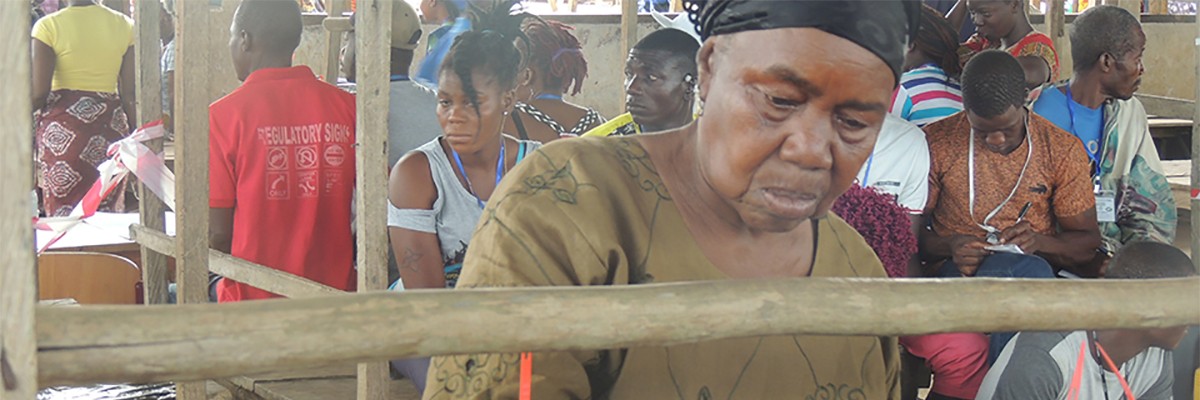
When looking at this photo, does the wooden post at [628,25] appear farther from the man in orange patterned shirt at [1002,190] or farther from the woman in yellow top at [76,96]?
the woman in yellow top at [76,96]

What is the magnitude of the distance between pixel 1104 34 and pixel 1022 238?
0.80 m

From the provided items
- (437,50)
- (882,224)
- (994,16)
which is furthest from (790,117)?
(994,16)

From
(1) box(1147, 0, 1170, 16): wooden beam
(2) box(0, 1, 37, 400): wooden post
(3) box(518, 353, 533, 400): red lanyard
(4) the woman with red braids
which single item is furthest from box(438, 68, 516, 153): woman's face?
(1) box(1147, 0, 1170, 16): wooden beam

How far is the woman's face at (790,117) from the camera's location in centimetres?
160

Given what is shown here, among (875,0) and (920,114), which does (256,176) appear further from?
(875,0)

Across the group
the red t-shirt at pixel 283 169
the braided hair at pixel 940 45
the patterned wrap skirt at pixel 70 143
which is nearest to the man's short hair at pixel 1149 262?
the braided hair at pixel 940 45

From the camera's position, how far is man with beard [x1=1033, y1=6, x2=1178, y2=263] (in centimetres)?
396

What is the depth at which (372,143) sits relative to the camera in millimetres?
2791

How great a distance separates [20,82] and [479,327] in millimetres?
508

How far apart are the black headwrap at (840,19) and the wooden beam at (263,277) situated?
164cm

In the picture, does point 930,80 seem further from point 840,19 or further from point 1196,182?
point 840,19

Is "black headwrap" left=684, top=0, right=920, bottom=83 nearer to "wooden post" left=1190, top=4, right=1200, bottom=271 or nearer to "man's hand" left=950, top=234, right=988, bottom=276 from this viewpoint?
"wooden post" left=1190, top=4, right=1200, bottom=271

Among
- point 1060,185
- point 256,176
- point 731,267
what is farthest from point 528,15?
point 731,267

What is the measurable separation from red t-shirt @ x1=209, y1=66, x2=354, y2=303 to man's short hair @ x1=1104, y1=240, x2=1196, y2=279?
2.11 meters
